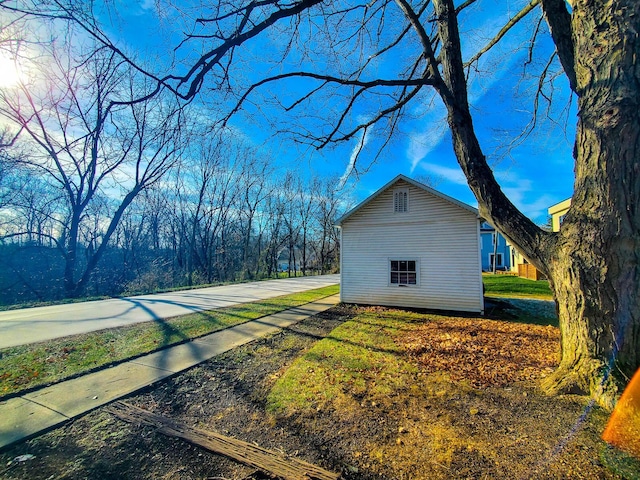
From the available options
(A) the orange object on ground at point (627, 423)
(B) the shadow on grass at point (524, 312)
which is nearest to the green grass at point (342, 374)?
(A) the orange object on ground at point (627, 423)

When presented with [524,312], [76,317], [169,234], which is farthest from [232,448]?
[169,234]

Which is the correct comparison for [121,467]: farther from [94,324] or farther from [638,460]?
[94,324]

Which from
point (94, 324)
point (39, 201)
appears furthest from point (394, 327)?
point (39, 201)

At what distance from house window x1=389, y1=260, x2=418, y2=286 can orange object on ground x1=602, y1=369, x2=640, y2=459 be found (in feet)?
22.7

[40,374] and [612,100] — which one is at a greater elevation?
[612,100]

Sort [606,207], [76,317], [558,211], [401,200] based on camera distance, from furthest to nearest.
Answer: [558,211], [401,200], [76,317], [606,207]

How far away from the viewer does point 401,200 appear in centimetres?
974

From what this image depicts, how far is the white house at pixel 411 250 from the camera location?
873cm

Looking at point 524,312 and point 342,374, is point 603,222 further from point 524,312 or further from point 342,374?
point 524,312

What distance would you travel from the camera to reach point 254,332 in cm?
641

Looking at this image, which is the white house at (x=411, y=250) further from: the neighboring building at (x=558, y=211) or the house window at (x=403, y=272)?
the neighboring building at (x=558, y=211)

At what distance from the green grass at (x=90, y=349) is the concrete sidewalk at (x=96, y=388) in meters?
0.30

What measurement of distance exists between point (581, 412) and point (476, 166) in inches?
113

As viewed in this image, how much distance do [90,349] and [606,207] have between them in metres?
7.83
